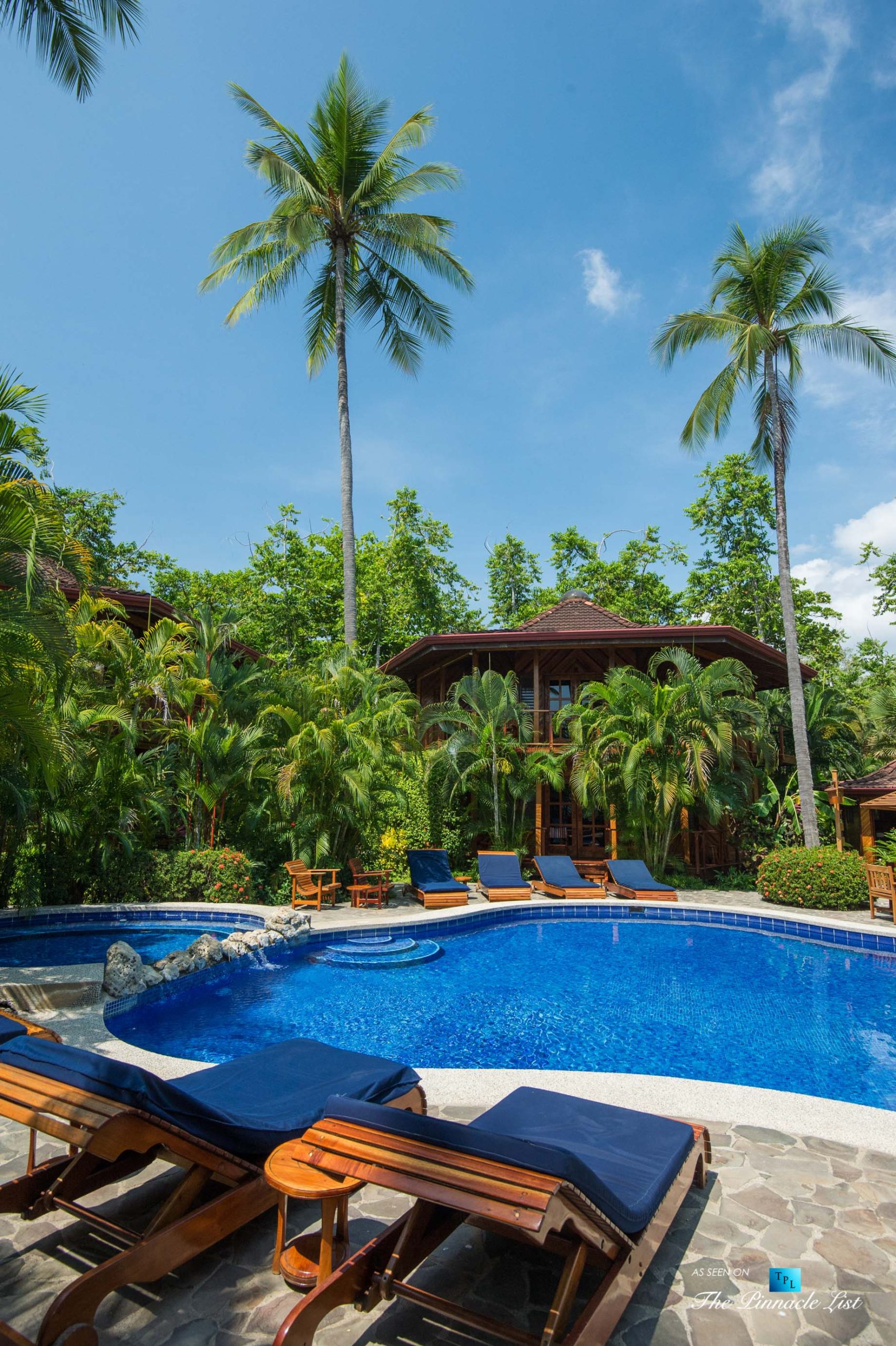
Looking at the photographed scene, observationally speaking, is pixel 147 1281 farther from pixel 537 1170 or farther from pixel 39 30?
pixel 39 30

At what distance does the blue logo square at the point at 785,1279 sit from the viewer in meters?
2.68

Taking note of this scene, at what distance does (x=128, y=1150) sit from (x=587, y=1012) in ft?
18.8

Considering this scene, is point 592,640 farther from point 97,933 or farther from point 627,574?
point 627,574

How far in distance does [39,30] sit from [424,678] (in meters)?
16.2

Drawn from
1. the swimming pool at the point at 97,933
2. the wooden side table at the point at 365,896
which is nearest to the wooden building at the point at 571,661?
the wooden side table at the point at 365,896

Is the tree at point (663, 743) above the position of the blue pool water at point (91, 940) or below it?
above

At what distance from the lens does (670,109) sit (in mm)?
11508

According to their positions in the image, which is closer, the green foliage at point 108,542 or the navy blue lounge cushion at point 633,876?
the navy blue lounge cushion at point 633,876

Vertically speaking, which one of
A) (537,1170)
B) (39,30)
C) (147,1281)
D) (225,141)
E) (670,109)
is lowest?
(147,1281)

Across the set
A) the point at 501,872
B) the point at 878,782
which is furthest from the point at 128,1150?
the point at 878,782

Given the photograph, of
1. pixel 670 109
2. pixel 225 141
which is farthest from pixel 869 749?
pixel 225 141

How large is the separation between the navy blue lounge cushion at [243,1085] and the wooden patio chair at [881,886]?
1018 cm

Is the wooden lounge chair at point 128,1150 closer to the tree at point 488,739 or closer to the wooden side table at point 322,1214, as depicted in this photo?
the wooden side table at point 322,1214

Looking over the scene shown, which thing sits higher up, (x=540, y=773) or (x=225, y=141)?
(x=225, y=141)
